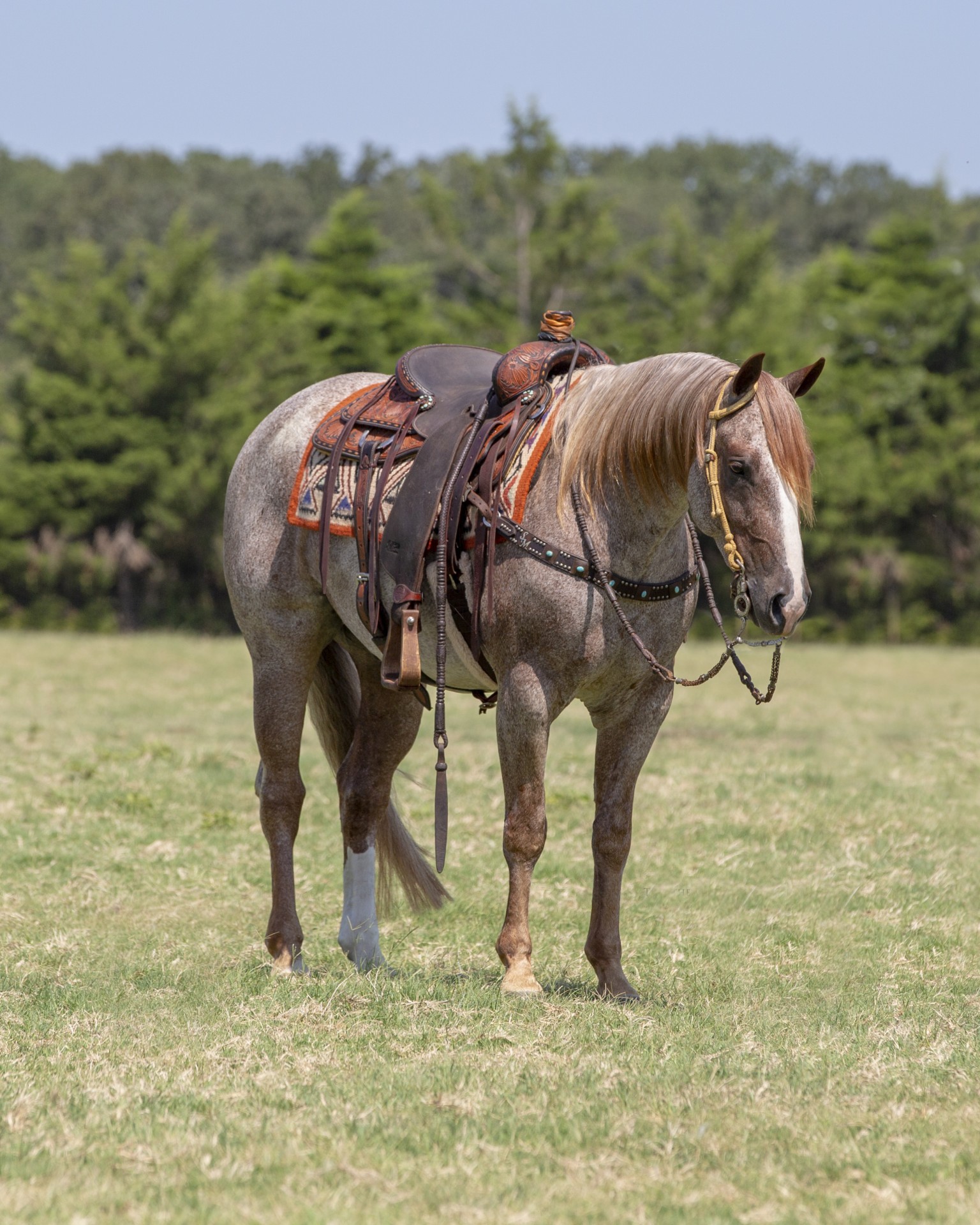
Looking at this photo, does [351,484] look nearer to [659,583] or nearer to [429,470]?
[429,470]

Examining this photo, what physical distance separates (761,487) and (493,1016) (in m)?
1.91

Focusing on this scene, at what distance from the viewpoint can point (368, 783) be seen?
5719mm

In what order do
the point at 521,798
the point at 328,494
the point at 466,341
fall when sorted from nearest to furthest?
the point at 521,798 → the point at 328,494 → the point at 466,341

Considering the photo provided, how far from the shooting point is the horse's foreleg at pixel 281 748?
5.65 m

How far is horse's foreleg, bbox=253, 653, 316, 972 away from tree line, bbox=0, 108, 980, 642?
20918 mm

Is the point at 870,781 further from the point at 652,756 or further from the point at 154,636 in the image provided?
the point at 154,636

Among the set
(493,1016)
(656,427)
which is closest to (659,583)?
(656,427)

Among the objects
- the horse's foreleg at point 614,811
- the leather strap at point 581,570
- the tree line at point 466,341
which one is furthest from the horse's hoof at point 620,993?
the tree line at point 466,341

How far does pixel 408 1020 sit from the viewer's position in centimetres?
459

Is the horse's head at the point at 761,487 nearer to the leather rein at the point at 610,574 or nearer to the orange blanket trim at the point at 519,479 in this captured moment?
the leather rein at the point at 610,574

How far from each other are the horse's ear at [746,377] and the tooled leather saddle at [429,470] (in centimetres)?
89

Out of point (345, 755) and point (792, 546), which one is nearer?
point (792, 546)

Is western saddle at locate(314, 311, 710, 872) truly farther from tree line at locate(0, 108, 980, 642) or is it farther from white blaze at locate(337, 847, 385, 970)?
tree line at locate(0, 108, 980, 642)

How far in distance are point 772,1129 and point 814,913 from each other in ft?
10.4
